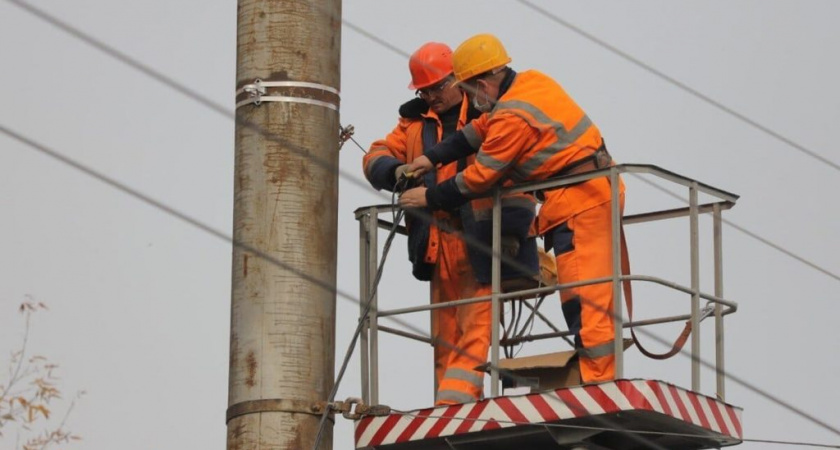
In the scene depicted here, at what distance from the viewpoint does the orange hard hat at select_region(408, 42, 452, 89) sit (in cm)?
1161

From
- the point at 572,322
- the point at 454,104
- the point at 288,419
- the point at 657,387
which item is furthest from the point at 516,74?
the point at 288,419

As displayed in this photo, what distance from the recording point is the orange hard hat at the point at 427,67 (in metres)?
11.6

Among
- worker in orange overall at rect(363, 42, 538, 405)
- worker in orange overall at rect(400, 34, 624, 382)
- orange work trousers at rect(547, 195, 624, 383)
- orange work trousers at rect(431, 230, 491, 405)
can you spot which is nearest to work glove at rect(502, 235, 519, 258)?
worker in orange overall at rect(363, 42, 538, 405)

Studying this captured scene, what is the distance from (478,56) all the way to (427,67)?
589mm

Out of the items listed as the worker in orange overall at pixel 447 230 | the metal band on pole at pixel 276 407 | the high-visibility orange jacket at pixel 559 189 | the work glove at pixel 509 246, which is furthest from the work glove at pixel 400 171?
the metal band on pole at pixel 276 407

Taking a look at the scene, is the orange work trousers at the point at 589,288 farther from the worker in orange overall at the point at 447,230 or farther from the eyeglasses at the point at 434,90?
the eyeglasses at the point at 434,90

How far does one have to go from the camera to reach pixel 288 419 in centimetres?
895

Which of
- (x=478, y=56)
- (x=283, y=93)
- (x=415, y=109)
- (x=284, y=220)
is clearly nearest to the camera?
(x=284, y=220)

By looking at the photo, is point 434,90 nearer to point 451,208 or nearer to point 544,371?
point 451,208

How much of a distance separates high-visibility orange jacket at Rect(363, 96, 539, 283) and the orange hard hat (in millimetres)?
211

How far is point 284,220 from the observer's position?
363 inches

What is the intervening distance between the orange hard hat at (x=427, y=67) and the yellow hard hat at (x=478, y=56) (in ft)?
1.19

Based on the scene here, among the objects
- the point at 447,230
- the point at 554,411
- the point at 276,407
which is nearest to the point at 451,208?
the point at 447,230

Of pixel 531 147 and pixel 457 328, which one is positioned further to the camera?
pixel 457 328
